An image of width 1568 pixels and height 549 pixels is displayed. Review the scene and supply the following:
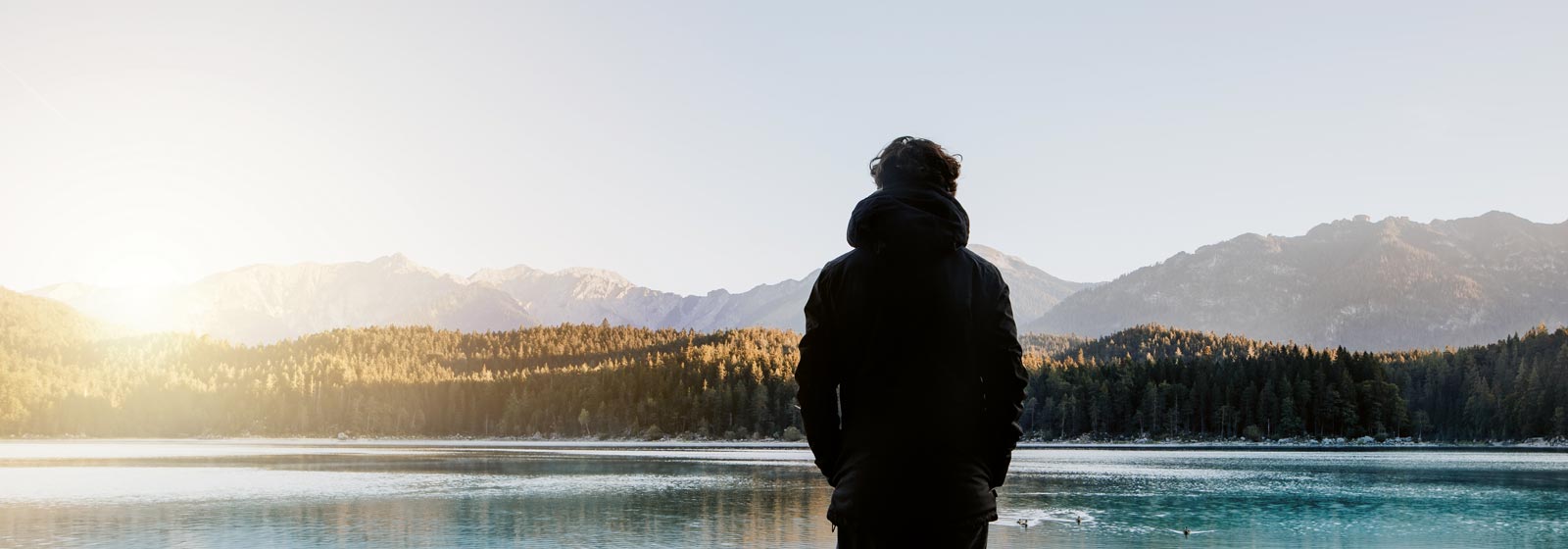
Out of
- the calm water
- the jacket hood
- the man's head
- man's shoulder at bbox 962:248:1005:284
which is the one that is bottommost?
the calm water

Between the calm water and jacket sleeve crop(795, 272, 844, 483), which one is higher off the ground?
jacket sleeve crop(795, 272, 844, 483)

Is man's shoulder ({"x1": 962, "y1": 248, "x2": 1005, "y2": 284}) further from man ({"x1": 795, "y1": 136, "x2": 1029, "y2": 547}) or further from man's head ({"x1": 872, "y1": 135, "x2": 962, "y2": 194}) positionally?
man's head ({"x1": 872, "y1": 135, "x2": 962, "y2": 194})

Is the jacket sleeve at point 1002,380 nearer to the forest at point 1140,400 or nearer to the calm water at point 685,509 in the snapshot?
the calm water at point 685,509

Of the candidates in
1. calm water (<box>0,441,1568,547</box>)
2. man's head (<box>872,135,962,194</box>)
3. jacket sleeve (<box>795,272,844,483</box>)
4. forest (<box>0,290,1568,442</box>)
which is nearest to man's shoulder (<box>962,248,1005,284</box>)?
man's head (<box>872,135,962,194</box>)

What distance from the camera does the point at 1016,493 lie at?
153 ft

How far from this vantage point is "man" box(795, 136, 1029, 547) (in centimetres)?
469

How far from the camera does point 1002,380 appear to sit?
Result: 4.72m

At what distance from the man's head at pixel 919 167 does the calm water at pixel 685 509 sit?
2335 centimetres

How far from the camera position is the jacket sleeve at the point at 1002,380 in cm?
471

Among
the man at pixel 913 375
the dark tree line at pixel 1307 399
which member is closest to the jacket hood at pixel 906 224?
the man at pixel 913 375

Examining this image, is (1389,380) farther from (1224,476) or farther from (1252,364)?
(1224,476)

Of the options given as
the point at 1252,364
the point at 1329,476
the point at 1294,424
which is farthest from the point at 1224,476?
the point at 1252,364

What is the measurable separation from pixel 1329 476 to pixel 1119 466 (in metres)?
15.3

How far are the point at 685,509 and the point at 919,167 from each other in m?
34.5
